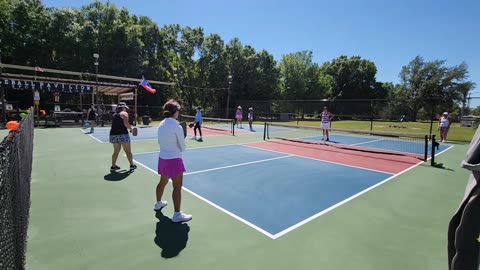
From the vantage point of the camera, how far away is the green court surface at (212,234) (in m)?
3.39

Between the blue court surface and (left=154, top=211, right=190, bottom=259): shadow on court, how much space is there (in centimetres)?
97

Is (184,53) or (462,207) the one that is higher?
(184,53)

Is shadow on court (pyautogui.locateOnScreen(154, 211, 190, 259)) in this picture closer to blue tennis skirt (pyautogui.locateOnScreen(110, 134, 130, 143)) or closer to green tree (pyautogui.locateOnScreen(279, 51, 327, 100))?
blue tennis skirt (pyautogui.locateOnScreen(110, 134, 130, 143))

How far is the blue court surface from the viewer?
4.87m

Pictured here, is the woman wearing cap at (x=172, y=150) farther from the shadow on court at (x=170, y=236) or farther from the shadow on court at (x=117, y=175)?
the shadow on court at (x=117, y=175)

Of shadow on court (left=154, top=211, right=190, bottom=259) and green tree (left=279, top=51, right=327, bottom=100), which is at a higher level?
green tree (left=279, top=51, right=327, bottom=100)

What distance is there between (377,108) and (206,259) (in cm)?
2770

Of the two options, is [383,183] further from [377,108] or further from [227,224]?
[377,108]

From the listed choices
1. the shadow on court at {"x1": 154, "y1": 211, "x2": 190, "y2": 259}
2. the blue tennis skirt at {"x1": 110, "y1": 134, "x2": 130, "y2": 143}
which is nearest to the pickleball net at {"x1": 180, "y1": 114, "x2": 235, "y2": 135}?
the blue tennis skirt at {"x1": 110, "y1": 134, "x2": 130, "y2": 143}

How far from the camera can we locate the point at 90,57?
33.5 metres

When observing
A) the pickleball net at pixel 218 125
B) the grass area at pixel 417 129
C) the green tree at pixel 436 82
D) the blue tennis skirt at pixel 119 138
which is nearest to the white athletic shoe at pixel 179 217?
the blue tennis skirt at pixel 119 138

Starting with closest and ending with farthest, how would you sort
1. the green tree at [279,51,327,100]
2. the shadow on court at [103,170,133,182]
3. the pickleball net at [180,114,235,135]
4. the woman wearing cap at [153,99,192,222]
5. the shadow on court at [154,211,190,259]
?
the shadow on court at [154,211,190,259], the woman wearing cap at [153,99,192,222], the shadow on court at [103,170,133,182], the pickleball net at [180,114,235,135], the green tree at [279,51,327,100]

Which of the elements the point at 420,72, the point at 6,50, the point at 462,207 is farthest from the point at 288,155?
the point at 420,72

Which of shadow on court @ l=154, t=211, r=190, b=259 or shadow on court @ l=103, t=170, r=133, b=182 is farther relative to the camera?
shadow on court @ l=103, t=170, r=133, b=182
